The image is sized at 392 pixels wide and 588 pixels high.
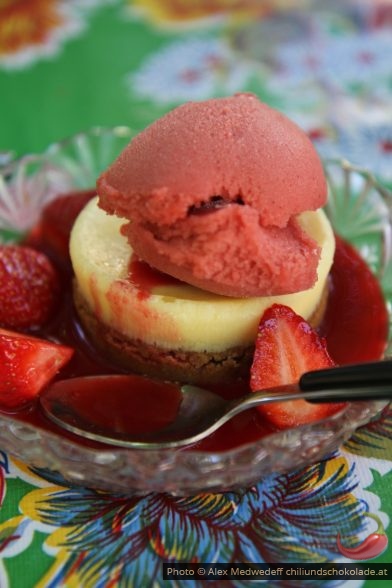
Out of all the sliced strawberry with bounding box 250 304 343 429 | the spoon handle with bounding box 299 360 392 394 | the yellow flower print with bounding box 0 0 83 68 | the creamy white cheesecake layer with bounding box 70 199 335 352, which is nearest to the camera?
the spoon handle with bounding box 299 360 392 394

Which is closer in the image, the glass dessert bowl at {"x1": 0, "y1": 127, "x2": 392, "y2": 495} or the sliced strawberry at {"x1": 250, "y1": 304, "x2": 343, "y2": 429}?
the glass dessert bowl at {"x1": 0, "y1": 127, "x2": 392, "y2": 495}

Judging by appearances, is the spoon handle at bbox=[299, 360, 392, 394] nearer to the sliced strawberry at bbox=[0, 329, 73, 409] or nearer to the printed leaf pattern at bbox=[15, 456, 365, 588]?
the printed leaf pattern at bbox=[15, 456, 365, 588]

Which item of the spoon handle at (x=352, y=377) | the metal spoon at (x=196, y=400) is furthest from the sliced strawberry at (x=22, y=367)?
the spoon handle at (x=352, y=377)

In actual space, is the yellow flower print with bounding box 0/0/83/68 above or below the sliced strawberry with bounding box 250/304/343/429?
above

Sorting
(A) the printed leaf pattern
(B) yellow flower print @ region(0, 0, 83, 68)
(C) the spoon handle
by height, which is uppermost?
(B) yellow flower print @ region(0, 0, 83, 68)

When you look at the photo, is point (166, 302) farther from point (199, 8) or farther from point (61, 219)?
point (199, 8)

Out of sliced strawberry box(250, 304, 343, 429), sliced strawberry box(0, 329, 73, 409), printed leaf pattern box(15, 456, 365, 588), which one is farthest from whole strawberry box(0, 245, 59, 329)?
sliced strawberry box(250, 304, 343, 429)

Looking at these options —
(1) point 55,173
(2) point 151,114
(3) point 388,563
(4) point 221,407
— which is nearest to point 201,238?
(4) point 221,407
